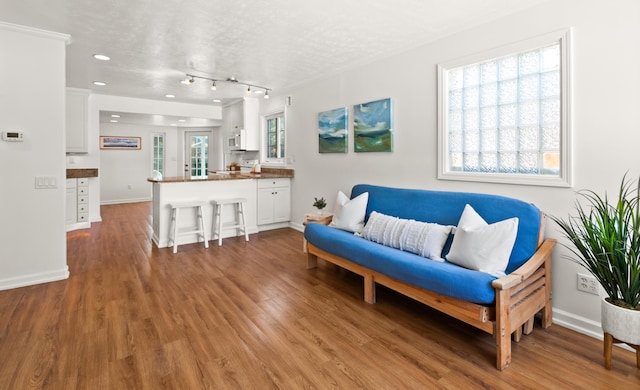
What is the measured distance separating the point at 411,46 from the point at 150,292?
3518mm

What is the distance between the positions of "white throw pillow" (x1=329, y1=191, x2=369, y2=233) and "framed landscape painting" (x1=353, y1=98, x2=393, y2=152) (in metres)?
0.64

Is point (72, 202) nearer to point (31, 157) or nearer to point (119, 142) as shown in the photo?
point (31, 157)

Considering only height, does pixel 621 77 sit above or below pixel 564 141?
above

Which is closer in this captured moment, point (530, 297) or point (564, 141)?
point (530, 297)

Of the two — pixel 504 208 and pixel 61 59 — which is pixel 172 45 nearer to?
pixel 61 59

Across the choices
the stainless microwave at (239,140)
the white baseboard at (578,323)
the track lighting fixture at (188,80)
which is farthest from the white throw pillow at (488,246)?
the stainless microwave at (239,140)

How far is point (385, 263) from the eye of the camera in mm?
2457

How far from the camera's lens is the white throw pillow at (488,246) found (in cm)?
216

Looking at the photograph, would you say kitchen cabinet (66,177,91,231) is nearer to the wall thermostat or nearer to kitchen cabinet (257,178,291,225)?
the wall thermostat

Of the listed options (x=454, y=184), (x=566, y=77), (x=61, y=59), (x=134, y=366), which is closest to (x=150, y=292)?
(x=134, y=366)

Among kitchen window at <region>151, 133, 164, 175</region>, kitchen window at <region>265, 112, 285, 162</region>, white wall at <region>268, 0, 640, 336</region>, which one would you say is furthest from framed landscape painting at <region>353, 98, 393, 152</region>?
kitchen window at <region>151, 133, 164, 175</region>

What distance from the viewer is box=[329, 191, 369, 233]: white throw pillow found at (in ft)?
11.3

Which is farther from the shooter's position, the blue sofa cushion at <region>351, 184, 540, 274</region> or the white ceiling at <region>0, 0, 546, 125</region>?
the white ceiling at <region>0, 0, 546, 125</region>

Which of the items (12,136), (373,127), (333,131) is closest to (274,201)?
(333,131)
